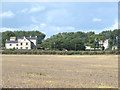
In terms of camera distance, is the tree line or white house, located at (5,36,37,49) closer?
the tree line

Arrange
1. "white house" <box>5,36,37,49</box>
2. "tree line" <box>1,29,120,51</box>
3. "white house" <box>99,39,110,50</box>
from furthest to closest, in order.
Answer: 1. "white house" <box>99,39,110,50</box>
2. "white house" <box>5,36,37,49</box>
3. "tree line" <box>1,29,120,51</box>

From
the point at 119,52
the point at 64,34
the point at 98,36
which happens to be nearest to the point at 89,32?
the point at 64,34

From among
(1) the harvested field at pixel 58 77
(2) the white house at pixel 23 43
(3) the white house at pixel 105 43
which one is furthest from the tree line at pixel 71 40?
(1) the harvested field at pixel 58 77

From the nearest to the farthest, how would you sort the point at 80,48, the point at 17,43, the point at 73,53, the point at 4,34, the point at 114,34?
the point at 73,53, the point at 80,48, the point at 17,43, the point at 114,34, the point at 4,34

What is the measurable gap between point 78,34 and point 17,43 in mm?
45056

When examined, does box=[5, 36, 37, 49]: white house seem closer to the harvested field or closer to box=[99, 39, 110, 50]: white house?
box=[99, 39, 110, 50]: white house

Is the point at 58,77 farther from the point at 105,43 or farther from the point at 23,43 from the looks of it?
the point at 105,43

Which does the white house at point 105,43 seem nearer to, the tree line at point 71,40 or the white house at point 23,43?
the tree line at point 71,40

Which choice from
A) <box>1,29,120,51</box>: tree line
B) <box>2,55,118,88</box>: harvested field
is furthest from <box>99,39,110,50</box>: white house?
<box>2,55,118,88</box>: harvested field

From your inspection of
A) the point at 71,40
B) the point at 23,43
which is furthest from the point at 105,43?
the point at 23,43

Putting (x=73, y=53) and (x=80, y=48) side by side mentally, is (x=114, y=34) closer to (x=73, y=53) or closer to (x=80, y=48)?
(x=80, y=48)

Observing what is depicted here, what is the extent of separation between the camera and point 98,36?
316 ft

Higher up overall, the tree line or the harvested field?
the tree line

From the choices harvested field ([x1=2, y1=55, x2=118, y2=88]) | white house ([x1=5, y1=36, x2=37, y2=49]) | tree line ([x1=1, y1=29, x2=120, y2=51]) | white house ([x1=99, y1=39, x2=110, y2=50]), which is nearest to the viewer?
harvested field ([x1=2, y1=55, x2=118, y2=88])
